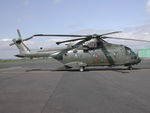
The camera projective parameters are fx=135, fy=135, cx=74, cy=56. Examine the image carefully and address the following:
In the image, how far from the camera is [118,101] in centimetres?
A: 588

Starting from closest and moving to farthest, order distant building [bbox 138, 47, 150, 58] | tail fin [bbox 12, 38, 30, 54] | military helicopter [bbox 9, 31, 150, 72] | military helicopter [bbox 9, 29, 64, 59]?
1. military helicopter [bbox 9, 31, 150, 72]
2. military helicopter [bbox 9, 29, 64, 59]
3. tail fin [bbox 12, 38, 30, 54]
4. distant building [bbox 138, 47, 150, 58]

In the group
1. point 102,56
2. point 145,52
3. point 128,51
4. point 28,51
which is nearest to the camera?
point 102,56

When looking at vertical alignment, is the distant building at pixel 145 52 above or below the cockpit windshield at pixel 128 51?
below

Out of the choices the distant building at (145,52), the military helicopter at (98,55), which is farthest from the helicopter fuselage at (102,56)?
the distant building at (145,52)

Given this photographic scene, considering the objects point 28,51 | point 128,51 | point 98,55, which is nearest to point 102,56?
point 98,55

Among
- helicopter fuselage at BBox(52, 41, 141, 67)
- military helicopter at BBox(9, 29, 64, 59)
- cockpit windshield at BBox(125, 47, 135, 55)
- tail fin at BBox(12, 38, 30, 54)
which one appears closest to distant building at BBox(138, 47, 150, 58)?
cockpit windshield at BBox(125, 47, 135, 55)

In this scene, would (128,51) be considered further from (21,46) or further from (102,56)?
(21,46)

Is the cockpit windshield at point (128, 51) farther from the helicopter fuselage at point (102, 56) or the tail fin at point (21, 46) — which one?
the tail fin at point (21, 46)

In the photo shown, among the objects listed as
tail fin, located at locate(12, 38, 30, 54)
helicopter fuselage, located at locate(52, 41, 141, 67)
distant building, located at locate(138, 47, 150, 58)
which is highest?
tail fin, located at locate(12, 38, 30, 54)

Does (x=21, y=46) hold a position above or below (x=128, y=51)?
above

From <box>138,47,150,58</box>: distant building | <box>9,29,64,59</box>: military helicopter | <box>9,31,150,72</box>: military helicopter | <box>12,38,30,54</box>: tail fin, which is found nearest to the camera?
<box>9,31,150,72</box>: military helicopter

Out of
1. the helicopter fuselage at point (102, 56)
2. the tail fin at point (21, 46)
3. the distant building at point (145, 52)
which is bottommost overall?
the distant building at point (145, 52)

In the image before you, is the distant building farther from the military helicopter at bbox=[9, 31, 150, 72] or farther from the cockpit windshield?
the military helicopter at bbox=[9, 31, 150, 72]

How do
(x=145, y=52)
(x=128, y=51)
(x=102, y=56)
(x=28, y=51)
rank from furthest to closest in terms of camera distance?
(x=145, y=52), (x=28, y=51), (x=128, y=51), (x=102, y=56)
